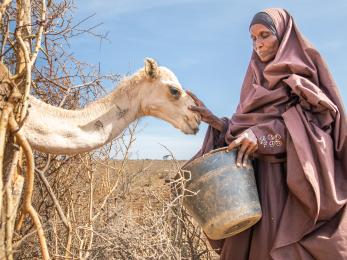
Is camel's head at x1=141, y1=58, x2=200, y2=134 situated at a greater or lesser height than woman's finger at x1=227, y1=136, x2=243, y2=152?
greater

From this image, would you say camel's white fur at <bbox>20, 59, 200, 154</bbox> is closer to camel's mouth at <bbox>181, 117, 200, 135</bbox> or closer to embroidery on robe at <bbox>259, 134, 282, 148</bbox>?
camel's mouth at <bbox>181, 117, 200, 135</bbox>

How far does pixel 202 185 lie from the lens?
3.12 metres

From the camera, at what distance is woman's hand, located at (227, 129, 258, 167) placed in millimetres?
3184

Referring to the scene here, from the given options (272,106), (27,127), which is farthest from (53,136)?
Result: (272,106)

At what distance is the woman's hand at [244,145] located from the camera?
3.18 m

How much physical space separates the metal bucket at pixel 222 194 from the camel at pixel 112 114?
130 centimetres

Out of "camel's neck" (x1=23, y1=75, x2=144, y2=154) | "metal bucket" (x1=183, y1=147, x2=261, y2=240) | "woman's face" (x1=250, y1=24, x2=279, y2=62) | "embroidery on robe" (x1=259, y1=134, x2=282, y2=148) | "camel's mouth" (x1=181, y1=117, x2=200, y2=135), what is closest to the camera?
"metal bucket" (x1=183, y1=147, x2=261, y2=240)

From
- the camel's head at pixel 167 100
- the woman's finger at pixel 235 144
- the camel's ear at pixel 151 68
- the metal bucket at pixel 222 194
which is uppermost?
the camel's ear at pixel 151 68

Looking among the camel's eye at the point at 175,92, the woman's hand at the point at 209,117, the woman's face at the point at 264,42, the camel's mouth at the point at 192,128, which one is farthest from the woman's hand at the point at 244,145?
the camel's eye at the point at 175,92

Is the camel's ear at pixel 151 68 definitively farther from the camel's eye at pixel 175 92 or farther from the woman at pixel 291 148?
the woman at pixel 291 148

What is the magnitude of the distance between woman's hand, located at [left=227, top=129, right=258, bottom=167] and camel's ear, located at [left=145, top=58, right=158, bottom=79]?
1.80 meters

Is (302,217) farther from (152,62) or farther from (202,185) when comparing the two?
(152,62)

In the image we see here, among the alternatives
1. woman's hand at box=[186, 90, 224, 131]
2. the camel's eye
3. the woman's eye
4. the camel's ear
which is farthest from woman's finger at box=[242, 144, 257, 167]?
the camel's ear

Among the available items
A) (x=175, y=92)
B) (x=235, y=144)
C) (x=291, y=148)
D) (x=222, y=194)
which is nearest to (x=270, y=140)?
(x=291, y=148)
